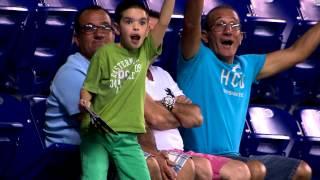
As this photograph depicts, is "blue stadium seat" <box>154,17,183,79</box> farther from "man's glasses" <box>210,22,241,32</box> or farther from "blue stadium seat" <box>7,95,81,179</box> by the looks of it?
"blue stadium seat" <box>7,95,81,179</box>

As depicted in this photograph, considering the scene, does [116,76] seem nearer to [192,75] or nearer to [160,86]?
[160,86]

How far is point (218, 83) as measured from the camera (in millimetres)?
4805

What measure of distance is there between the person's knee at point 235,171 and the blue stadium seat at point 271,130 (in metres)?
1.04

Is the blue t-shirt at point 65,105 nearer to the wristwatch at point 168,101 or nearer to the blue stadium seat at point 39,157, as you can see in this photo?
the blue stadium seat at point 39,157

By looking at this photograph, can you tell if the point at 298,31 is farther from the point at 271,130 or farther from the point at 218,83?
the point at 218,83

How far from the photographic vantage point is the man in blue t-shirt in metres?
4.63

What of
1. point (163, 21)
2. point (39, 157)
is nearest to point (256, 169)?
point (163, 21)

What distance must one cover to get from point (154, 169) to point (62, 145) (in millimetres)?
414

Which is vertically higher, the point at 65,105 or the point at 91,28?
the point at 91,28

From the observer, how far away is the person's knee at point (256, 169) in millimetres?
4422

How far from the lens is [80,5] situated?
18.0ft

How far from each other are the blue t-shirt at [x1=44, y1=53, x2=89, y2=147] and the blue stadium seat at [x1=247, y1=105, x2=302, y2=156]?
139 centimetres

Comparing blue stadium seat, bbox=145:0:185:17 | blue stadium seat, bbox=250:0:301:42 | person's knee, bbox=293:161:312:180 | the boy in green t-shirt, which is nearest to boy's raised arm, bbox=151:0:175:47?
the boy in green t-shirt

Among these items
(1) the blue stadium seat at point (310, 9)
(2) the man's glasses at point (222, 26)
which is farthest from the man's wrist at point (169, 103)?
(1) the blue stadium seat at point (310, 9)
